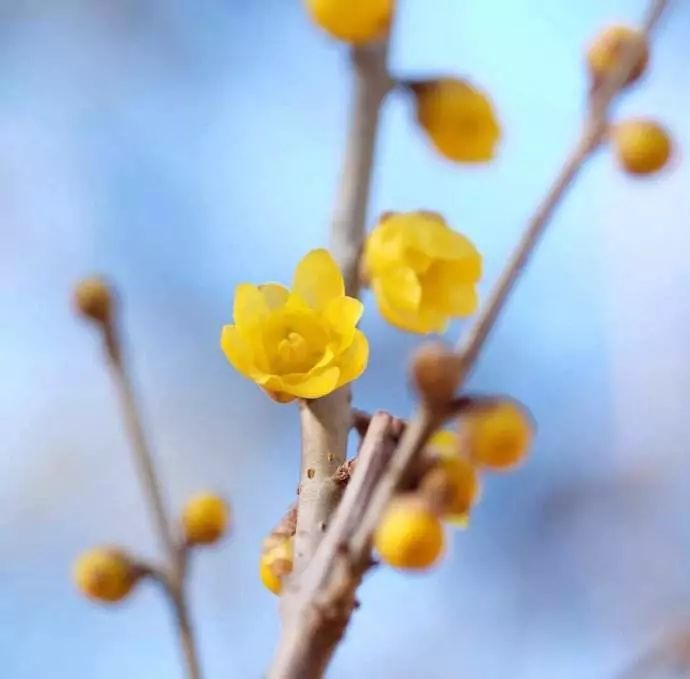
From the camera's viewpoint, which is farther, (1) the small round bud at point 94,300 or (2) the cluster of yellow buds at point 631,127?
(1) the small round bud at point 94,300

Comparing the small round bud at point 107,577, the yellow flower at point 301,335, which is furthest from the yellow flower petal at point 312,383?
the small round bud at point 107,577

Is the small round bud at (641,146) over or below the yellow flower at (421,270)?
below

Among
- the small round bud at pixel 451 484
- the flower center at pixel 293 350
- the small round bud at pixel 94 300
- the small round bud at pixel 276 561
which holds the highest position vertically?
the small round bud at pixel 94 300

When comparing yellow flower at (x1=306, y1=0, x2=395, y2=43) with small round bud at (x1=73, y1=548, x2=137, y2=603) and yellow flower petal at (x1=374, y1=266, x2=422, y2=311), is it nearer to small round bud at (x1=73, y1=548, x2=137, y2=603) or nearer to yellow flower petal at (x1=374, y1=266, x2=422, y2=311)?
yellow flower petal at (x1=374, y1=266, x2=422, y2=311)

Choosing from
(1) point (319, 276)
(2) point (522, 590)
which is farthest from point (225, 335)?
(2) point (522, 590)

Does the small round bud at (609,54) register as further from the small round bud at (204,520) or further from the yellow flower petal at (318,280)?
the small round bud at (204,520)

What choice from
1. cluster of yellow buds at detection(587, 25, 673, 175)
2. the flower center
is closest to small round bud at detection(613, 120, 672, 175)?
cluster of yellow buds at detection(587, 25, 673, 175)

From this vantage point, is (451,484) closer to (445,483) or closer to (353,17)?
(445,483)
